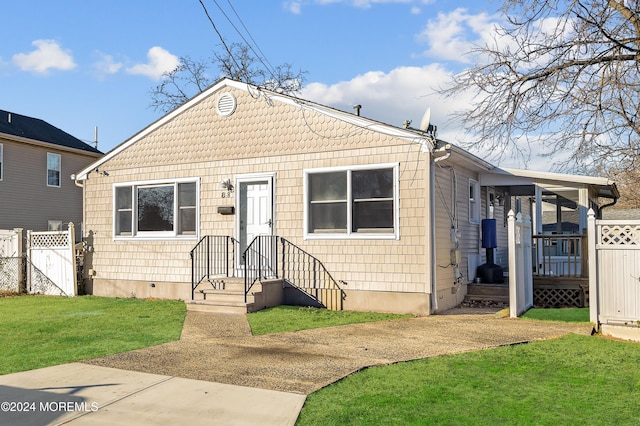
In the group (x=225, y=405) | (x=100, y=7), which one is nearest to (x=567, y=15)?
(x=225, y=405)

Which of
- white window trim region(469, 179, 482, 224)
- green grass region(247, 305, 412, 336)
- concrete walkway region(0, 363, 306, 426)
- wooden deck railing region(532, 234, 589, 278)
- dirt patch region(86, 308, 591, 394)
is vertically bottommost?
green grass region(247, 305, 412, 336)

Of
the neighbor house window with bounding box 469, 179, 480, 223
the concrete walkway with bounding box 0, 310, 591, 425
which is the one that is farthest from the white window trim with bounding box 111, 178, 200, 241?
the neighbor house window with bounding box 469, 179, 480, 223

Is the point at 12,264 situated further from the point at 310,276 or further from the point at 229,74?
the point at 229,74

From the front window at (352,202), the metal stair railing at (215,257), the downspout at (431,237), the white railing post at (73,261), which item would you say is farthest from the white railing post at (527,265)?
the white railing post at (73,261)

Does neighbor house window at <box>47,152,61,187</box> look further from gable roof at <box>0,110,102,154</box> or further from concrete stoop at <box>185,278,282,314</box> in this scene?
concrete stoop at <box>185,278,282,314</box>

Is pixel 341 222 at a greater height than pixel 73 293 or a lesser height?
greater

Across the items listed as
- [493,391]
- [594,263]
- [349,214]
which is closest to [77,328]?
[349,214]

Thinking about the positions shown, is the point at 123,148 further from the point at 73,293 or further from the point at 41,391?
the point at 41,391

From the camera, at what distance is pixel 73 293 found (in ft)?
46.0

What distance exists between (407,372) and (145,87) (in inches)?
1164

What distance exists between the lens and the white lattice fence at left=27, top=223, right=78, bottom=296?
14180 millimetres

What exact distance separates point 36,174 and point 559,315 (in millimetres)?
20682

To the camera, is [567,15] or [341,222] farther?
[341,222]

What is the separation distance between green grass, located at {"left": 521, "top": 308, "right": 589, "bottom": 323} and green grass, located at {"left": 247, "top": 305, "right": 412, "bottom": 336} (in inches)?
92.6
